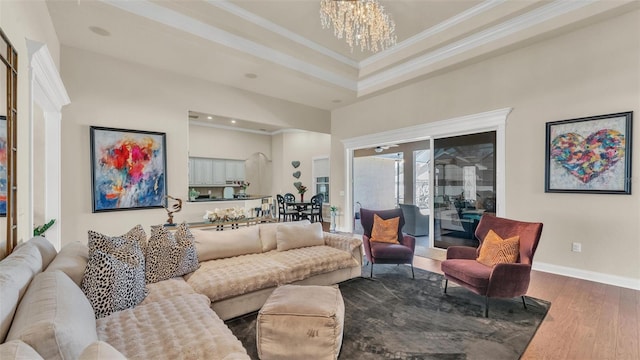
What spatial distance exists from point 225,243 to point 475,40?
4615 millimetres

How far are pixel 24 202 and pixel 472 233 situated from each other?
5.64 metres

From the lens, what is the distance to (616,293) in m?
3.21

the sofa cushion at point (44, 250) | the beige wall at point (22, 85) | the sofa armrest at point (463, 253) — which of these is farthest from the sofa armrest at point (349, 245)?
the beige wall at point (22, 85)

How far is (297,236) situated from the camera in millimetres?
3584

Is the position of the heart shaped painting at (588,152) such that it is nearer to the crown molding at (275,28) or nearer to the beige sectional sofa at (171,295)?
the beige sectional sofa at (171,295)

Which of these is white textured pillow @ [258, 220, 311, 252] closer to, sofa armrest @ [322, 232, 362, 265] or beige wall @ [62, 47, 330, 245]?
sofa armrest @ [322, 232, 362, 265]

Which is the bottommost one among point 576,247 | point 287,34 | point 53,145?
point 576,247

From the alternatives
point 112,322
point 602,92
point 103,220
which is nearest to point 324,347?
point 112,322

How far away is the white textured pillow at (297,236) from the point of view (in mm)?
3510

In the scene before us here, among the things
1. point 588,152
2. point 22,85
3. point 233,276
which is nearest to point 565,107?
point 588,152

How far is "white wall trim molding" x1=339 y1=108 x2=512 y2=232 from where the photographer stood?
14.5 ft

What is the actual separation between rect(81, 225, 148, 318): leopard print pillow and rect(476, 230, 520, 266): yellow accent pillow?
3.35 metres

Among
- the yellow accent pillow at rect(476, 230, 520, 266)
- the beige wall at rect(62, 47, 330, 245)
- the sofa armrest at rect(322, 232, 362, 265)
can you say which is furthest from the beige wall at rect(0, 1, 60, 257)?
the yellow accent pillow at rect(476, 230, 520, 266)

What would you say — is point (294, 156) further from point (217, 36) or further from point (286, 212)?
point (217, 36)
